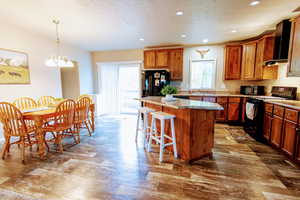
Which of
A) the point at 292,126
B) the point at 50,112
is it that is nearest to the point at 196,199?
the point at 292,126

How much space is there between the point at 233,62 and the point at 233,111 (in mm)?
1479

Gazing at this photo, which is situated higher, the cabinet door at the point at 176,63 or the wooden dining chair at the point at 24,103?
the cabinet door at the point at 176,63

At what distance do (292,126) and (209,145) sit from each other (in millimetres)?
1258

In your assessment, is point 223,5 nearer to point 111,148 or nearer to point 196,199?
point 196,199

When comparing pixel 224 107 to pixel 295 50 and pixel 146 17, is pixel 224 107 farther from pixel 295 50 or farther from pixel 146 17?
pixel 146 17

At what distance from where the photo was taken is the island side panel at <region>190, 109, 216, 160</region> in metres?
2.14

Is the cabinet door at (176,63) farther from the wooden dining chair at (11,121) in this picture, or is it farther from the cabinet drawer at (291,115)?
the wooden dining chair at (11,121)

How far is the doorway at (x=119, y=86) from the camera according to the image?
5414 mm

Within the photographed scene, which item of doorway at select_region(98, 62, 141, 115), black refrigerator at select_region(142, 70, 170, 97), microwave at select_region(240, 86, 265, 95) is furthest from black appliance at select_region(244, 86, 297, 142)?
doorway at select_region(98, 62, 141, 115)

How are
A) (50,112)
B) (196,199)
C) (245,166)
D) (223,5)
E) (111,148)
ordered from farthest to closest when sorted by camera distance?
(111,148)
(50,112)
(223,5)
(245,166)
(196,199)

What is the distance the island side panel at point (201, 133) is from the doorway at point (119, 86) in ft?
11.1

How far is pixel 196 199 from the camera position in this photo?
1.51 m

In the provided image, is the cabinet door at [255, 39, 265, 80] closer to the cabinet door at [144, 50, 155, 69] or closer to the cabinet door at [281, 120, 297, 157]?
the cabinet door at [281, 120, 297, 157]

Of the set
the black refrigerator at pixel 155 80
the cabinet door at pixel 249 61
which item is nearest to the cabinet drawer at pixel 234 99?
the cabinet door at pixel 249 61
